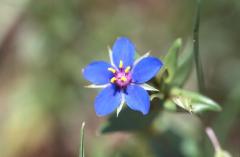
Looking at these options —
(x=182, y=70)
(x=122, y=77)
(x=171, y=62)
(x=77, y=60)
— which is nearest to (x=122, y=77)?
(x=122, y=77)

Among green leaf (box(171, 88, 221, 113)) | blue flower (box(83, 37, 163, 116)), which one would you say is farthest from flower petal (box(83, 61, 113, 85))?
green leaf (box(171, 88, 221, 113))

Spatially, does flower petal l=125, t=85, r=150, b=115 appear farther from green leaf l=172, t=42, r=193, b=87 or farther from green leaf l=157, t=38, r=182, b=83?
green leaf l=172, t=42, r=193, b=87

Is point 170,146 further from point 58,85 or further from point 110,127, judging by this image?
point 58,85

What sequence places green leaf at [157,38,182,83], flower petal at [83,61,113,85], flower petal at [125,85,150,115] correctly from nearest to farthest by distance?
flower petal at [125,85,150,115]
flower petal at [83,61,113,85]
green leaf at [157,38,182,83]

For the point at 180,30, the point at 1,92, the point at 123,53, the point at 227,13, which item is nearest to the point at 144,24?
the point at 180,30

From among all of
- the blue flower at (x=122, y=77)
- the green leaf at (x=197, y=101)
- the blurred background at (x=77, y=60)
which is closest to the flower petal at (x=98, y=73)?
the blue flower at (x=122, y=77)

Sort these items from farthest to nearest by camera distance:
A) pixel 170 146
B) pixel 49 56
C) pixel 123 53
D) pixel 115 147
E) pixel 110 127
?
pixel 49 56 → pixel 115 147 → pixel 170 146 → pixel 110 127 → pixel 123 53

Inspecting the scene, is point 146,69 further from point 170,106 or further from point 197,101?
point 197,101
